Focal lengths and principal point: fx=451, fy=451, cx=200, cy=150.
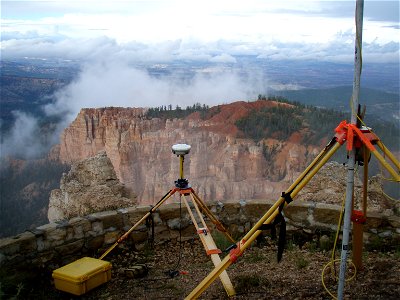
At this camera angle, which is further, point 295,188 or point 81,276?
point 81,276

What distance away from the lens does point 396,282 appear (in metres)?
4.05

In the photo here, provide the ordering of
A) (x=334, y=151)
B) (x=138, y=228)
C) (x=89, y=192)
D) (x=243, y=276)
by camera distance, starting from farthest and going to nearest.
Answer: (x=89, y=192) < (x=138, y=228) < (x=243, y=276) < (x=334, y=151)

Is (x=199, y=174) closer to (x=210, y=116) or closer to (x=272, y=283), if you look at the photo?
(x=210, y=116)

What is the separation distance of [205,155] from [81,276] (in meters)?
31.2

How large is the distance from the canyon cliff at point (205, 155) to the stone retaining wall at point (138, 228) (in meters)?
22.7

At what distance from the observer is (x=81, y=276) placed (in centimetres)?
457

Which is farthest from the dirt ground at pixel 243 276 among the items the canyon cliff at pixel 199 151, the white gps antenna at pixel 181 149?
the canyon cliff at pixel 199 151

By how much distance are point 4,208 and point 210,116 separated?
58.3 ft

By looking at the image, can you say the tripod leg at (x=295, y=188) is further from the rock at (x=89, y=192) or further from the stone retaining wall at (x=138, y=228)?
the rock at (x=89, y=192)

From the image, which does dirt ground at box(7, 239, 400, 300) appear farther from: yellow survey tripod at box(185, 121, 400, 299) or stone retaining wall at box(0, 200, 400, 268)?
yellow survey tripod at box(185, 121, 400, 299)

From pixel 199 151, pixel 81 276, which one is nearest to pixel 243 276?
pixel 81 276

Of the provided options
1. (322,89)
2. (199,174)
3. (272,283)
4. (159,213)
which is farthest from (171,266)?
(322,89)

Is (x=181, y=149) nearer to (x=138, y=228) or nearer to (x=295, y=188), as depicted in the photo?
(x=138, y=228)

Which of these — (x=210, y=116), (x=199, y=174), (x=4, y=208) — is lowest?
(x=4, y=208)
